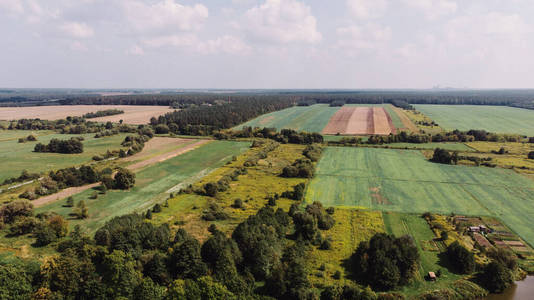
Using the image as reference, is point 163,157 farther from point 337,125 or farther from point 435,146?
point 435,146

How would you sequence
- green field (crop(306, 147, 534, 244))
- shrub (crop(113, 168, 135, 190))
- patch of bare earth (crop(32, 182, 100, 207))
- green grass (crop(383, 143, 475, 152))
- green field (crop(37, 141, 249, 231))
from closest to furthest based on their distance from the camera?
green field (crop(37, 141, 249, 231)) < green field (crop(306, 147, 534, 244)) < patch of bare earth (crop(32, 182, 100, 207)) < shrub (crop(113, 168, 135, 190)) < green grass (crop(383, 143, 475, 152))

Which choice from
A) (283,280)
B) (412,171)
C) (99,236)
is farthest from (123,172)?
(412,171)

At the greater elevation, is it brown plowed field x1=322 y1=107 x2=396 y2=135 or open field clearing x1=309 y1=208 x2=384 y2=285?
brown plowed field x1=322 y1=107 x2=396 y2=135

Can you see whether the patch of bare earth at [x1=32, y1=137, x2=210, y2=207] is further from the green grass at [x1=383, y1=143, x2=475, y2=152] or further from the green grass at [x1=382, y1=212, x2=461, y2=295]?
the green grass at [x1=383, y1=143, x2=475, y2=152]

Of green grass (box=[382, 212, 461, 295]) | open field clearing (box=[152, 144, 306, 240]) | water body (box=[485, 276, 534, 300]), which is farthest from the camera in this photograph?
open field clearing (box=[152, 144, 306, 240])

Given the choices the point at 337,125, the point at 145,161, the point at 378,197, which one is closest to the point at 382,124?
the point at 337,125

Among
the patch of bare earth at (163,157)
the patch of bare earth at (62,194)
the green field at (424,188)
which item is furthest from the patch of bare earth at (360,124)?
the patch of bare earth at (62,194)

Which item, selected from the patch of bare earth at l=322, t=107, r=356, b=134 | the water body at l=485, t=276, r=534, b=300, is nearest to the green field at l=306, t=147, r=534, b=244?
the water body at l=485, t=276, r=534, b=300
